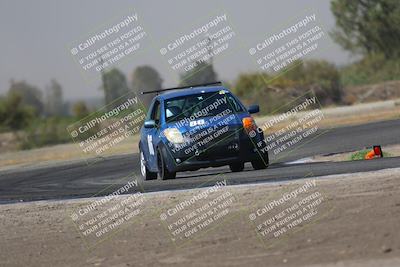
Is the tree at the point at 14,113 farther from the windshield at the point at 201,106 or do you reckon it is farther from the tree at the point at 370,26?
the windshield at the point at 201,106

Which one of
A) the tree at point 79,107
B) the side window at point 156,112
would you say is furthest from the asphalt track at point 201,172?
the tree at point 79,107

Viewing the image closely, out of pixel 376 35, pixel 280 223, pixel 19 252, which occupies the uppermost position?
pixel 19 252

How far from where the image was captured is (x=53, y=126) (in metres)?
58.3

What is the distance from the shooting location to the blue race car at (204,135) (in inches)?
643

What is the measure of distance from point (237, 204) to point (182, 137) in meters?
4.91

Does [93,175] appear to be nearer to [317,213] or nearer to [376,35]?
[317,213]

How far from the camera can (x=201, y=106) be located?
16938 mm

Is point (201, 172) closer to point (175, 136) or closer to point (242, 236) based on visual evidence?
point (175, 136)

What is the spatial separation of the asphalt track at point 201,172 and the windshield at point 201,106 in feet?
3.60

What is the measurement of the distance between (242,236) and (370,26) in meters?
67.2

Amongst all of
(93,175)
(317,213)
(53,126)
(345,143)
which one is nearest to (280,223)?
(317,213)

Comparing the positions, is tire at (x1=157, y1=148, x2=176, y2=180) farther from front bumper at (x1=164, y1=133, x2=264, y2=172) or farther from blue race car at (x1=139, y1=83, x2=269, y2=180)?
front bumper at (x1=164, y1=133, x2=264, y2=172)

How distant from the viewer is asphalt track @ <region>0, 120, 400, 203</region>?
48.4 feet

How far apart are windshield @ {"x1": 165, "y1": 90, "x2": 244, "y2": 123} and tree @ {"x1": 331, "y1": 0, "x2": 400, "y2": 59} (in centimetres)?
5880
